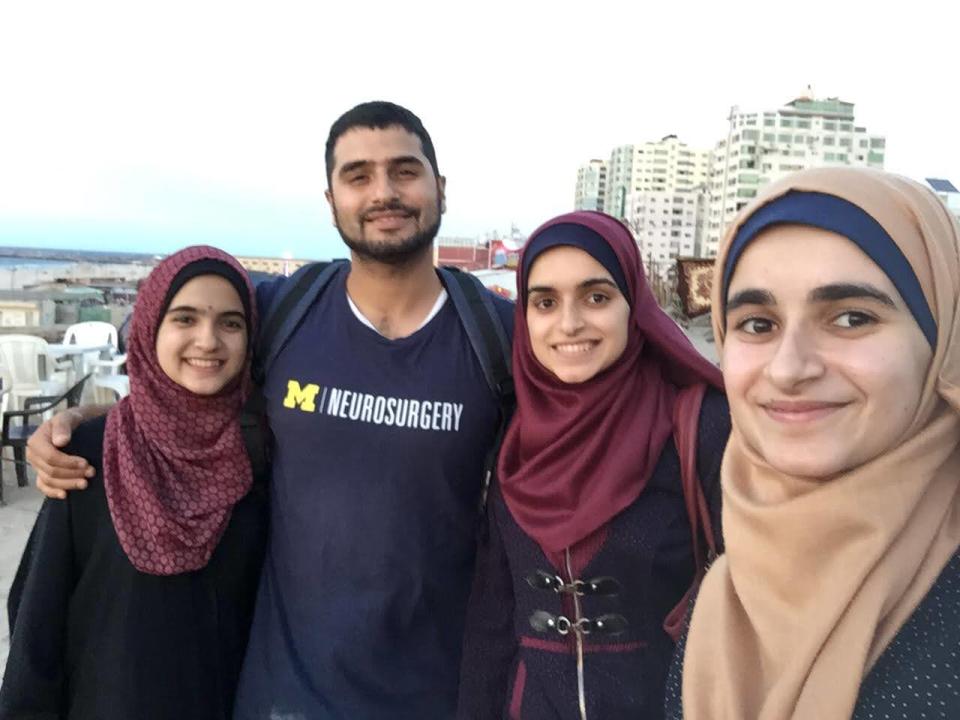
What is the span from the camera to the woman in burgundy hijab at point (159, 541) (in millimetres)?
1710

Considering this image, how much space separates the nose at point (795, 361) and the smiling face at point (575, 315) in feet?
1.87

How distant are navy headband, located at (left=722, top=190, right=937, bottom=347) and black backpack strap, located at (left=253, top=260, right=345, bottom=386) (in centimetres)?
134

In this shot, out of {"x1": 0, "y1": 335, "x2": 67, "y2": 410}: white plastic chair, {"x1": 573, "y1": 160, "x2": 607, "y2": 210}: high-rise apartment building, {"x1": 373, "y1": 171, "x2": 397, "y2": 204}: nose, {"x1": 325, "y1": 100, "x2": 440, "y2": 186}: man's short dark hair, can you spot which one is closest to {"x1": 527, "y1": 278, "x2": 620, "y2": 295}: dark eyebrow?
{"x1": 373, "y1": 171, "x2": 397, "y2": 204}: nose

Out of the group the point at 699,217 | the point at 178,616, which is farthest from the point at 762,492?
the point at 699,217

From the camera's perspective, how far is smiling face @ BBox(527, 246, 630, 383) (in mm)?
1614

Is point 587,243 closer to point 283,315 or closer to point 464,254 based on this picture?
point 283,315

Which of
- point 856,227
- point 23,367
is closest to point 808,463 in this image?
point 856,227

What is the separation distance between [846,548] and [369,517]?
1.17m

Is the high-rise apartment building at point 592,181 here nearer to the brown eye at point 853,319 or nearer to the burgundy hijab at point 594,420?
the burgundy hijab at point 594,420

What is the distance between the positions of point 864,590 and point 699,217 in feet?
228

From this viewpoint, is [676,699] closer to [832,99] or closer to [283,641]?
[283,641]

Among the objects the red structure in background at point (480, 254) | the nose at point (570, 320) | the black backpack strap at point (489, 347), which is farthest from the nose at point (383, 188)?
the red structure in background at point (480, 254)

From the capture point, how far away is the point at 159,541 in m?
1.73

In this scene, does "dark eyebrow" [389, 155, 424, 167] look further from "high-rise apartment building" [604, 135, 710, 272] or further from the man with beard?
"high-rise apartment building" [604, 135, 710, 272]
